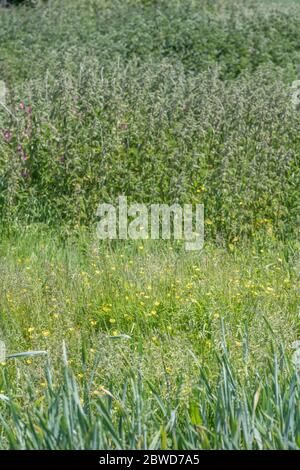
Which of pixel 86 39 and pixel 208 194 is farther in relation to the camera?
pixel 86 39

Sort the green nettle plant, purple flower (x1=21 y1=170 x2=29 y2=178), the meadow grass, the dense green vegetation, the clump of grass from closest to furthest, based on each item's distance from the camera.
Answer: the clump of grass → the meadow grass → the dense green vegetation → the green nettle plant → purple flower (x1=21 y1=170 x2=29 y2=178)

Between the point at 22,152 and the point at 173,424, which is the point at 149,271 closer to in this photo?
the point at 22,152

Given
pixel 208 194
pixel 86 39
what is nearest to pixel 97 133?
pixel 208 194

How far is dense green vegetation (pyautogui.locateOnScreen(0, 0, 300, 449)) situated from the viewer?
295 cm

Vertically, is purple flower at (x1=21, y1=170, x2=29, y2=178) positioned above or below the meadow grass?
above

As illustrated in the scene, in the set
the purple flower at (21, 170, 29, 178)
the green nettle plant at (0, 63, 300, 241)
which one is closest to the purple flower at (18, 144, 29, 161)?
the green nettle plant at (0, 63, 300, 241)

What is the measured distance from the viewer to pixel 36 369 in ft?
13.3

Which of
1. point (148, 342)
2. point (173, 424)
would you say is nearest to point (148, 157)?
point (148, 342)

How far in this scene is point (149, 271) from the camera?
5371 millimetres

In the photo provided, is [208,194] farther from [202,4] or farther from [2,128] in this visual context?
[202,4]

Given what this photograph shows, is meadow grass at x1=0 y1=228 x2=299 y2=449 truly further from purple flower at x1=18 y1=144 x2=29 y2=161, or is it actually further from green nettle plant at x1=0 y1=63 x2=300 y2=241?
purple flower at x1=18 y1=144 x2=29 y2=161

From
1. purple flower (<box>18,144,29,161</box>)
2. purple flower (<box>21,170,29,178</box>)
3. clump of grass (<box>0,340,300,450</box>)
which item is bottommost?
clump of grass (<box>0,340,300,450</box>)

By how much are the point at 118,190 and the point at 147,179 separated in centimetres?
24
